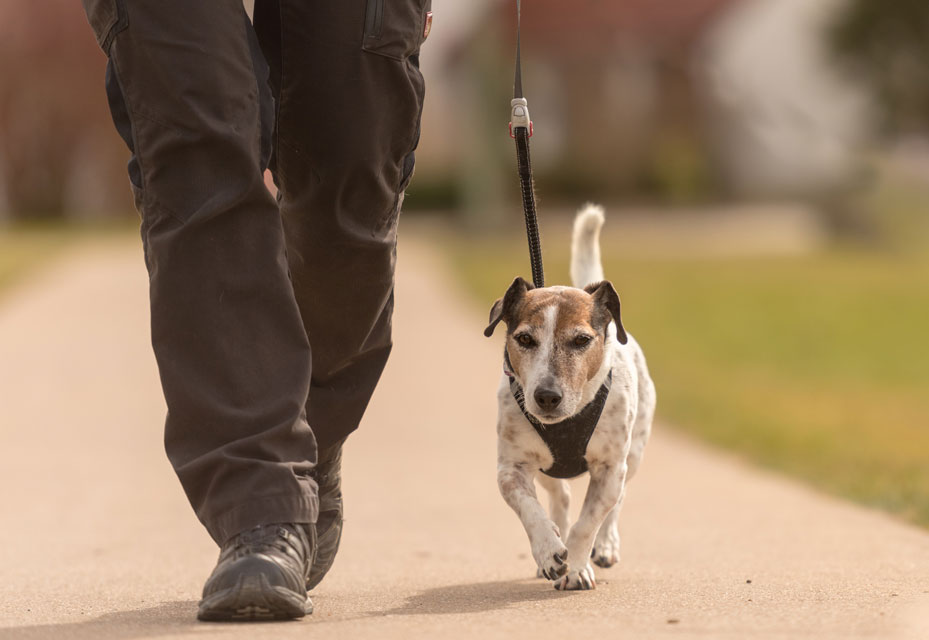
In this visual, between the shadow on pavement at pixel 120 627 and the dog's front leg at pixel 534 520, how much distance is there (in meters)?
0.96

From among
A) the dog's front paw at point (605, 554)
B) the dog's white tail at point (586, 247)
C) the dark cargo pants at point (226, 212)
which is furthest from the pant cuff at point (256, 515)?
the dog's white tail at point (586, 247)

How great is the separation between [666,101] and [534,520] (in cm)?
4217

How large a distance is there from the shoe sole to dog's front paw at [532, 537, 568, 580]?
0.91 m

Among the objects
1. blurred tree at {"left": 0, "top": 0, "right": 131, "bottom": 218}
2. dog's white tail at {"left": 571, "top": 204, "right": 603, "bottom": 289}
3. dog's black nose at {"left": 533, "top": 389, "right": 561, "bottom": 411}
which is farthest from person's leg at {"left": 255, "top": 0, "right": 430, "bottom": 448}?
blurred tree at {"left": 0, "top": 0, "right": 131, "bottom": 218}

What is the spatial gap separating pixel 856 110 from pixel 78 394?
42.0 m

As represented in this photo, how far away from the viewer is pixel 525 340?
409cm

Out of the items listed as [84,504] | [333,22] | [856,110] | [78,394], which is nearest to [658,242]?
[856,110]

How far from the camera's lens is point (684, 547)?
4867 millimetres

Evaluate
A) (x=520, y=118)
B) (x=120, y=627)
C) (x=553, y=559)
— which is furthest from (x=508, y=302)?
(x=120, y=627)

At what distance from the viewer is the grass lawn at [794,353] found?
7.94 metres

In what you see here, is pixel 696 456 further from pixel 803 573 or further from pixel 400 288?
Answer: pixel 400 288

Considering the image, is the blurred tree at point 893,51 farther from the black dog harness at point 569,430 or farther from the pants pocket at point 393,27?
the pants pocket at point 393,27

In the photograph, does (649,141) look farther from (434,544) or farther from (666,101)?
(434,544)

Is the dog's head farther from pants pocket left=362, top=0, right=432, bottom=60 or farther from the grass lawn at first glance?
the grass lawn
